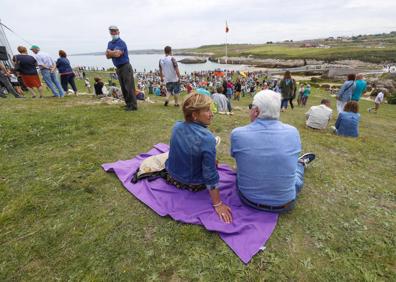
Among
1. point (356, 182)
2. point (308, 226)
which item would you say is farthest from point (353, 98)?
point (308, 226)

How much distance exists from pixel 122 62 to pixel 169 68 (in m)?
1.43

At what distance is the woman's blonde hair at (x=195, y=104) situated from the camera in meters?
2.34

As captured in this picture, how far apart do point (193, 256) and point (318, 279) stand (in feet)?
3.58

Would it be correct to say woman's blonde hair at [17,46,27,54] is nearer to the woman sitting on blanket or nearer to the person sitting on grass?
the woman sitting on blanket

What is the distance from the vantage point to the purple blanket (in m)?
2.15

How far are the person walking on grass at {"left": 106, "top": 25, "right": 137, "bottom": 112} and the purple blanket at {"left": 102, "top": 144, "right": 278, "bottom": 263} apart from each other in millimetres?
3603

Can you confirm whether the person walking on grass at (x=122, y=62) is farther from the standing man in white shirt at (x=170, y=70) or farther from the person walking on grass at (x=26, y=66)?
the person walking on grass at (x=26, y=66)

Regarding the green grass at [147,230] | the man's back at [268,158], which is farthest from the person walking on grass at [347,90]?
the man's back at [268,158]

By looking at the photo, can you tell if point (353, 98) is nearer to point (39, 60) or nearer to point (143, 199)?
point (143, 199)

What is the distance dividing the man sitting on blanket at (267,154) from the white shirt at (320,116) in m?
4.67

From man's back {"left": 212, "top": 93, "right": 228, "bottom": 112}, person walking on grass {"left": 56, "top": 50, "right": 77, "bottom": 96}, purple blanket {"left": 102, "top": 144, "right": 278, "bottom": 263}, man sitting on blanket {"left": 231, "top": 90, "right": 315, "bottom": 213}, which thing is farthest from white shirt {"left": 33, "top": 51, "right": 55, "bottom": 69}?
man sitting on blanket {"left": 231, "top": 90, "right": 315, "bottom": 213}

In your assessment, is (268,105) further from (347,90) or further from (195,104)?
(347,90)

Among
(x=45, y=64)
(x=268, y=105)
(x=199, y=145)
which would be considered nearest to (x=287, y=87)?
(x=268, y=105)

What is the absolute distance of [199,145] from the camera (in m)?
2.31
